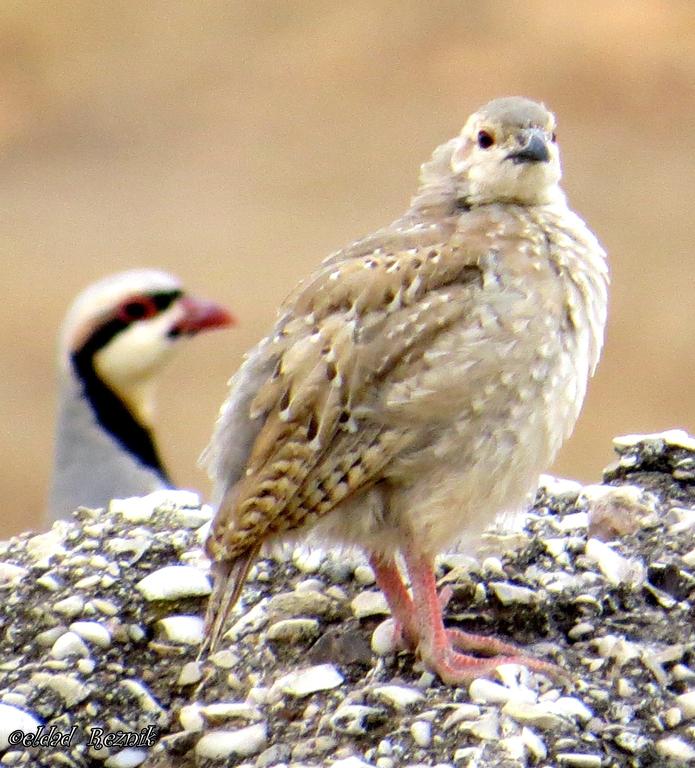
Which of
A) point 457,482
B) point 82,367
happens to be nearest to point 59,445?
point 82,367

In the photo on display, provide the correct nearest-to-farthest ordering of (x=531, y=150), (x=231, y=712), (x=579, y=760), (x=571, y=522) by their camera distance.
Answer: (x=579, y=760) → (x=231, y=712) → (x=531, y=150) → (x=571, y=522)

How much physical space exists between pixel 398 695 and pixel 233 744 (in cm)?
40

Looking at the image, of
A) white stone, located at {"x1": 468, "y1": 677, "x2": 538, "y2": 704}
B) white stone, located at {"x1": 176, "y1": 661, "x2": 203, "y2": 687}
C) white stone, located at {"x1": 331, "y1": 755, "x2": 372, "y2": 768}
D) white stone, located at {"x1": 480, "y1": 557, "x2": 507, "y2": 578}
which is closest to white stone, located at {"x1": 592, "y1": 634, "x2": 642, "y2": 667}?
white stone, located at {"x1": 468, "y1": 677, "x2": 538, "y2": 704}

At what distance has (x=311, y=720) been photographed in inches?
162

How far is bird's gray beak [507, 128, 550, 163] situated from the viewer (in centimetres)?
468

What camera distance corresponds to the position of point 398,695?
4117mm

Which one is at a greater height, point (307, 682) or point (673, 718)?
point (307, 682)

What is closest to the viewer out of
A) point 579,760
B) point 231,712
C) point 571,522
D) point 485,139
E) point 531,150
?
point 579,760

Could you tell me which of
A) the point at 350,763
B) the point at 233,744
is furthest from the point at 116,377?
the point at 350,763

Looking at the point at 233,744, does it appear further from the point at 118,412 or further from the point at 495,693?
the point at 118,412

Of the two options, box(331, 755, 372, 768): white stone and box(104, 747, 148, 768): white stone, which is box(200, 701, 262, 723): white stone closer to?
box(104, 747, 148, 768): white stone

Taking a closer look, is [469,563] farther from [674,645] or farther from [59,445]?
[59,445]

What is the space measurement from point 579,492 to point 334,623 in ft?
3.44

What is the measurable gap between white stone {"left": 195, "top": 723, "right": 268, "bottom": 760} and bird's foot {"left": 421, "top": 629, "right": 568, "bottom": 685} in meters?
0.45
